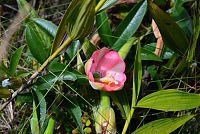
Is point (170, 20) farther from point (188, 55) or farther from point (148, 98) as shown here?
point (148, 98)

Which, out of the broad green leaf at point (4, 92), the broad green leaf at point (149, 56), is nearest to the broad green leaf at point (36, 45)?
the broad green leaf at point (4, 92)

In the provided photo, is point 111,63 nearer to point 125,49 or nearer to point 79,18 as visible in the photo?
point 125,49

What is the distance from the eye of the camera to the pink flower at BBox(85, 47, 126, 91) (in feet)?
3.20

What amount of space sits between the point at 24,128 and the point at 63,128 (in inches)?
4.5

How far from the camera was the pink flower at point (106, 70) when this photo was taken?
976 mm

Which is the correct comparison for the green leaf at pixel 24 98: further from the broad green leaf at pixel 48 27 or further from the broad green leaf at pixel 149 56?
the broad green leaf at pixel 149 56

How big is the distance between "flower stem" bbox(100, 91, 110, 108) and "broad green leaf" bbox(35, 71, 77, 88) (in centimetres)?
9

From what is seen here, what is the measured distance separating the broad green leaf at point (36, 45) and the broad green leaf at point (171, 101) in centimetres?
29

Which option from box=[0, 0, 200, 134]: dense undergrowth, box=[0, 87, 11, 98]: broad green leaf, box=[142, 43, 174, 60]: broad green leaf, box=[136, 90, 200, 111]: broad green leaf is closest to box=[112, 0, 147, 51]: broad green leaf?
box=[0, 0, 200, 134]: dense undergrowth

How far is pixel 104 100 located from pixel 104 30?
0.23 m

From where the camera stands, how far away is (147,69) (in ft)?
3.96

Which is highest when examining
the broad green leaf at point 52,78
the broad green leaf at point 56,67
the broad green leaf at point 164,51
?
the broad green leaf at point 56,67

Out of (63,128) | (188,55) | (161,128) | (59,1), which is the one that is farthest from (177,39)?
(59,1)

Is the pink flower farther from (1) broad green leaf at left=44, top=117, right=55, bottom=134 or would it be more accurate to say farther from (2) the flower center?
(1) broad green leaf at left=44, top=117, right=55, bottom=134
